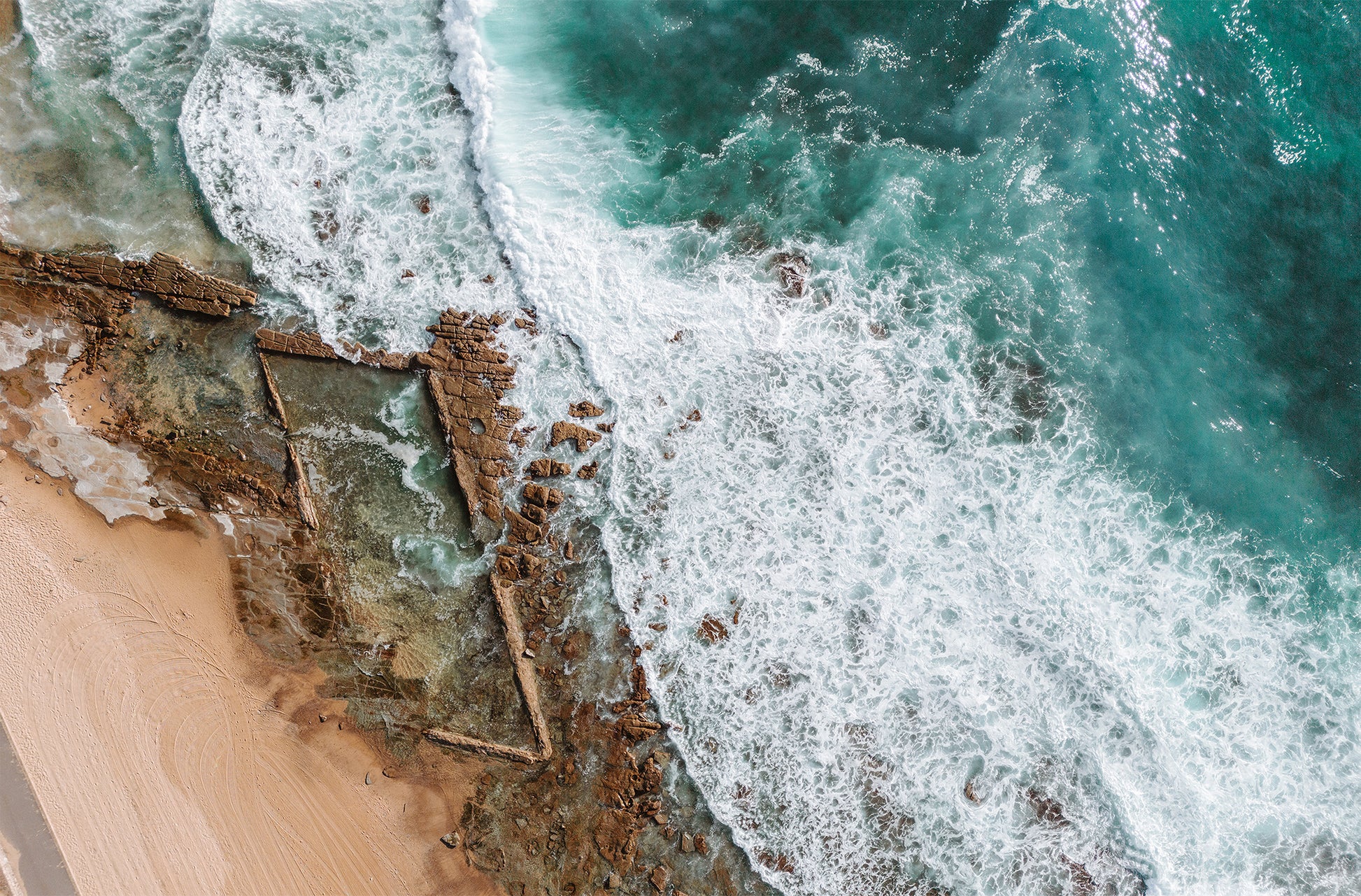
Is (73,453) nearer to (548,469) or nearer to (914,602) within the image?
(548,469)

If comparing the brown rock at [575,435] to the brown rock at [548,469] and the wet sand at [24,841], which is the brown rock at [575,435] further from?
the wet sand at [24,841]

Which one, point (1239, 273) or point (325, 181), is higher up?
point (1239, 273)

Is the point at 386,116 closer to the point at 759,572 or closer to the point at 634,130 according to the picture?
the point at 634,130

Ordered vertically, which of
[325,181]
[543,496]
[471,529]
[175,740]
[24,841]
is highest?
[325,181]

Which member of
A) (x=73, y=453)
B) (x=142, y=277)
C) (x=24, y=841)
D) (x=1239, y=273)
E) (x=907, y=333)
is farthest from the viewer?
(x=1239, y=273)

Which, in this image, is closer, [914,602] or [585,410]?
[914,602]

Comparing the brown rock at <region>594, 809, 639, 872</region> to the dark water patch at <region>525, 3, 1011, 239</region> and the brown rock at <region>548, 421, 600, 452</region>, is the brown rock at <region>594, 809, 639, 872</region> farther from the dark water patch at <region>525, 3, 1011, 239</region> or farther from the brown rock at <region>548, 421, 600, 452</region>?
the dark water patch at <region>525, 3, 1011, 239</region>

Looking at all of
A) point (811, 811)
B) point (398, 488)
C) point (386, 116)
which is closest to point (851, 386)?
point (811, 811)

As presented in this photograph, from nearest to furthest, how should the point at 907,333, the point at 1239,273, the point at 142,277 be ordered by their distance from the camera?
the point at 142,277 < the point at 907,333 < the point at 1239,273

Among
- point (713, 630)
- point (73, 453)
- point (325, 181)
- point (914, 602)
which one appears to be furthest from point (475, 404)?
point (914, 602)
